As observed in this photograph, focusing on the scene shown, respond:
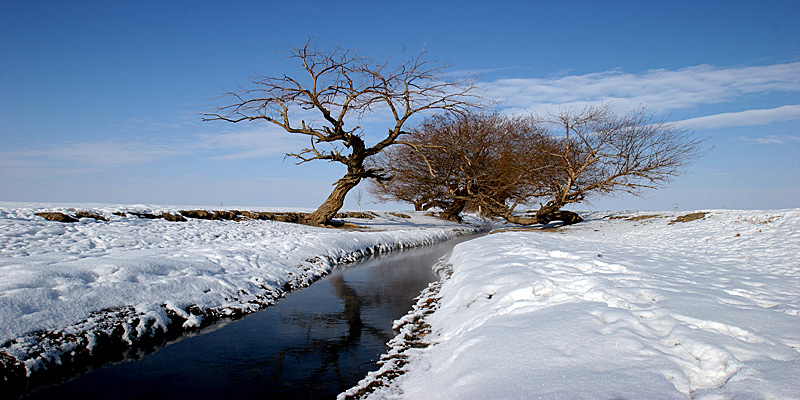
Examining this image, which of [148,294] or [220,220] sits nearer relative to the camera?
[148,294]

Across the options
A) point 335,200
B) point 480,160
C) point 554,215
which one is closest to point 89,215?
point 335,200

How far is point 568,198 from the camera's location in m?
20.7

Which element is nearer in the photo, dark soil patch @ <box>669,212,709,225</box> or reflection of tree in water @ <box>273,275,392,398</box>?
reflection of tree in water @ <box>273,275,392,398</box>

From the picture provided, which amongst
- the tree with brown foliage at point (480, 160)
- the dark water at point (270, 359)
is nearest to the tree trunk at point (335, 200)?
the tree with brown foliage at point (480, 160)

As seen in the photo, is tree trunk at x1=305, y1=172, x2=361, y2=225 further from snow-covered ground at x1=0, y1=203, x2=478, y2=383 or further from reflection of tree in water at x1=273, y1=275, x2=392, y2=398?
reflection of tree in water at x1=273, y1=275, x2=392, y2=398

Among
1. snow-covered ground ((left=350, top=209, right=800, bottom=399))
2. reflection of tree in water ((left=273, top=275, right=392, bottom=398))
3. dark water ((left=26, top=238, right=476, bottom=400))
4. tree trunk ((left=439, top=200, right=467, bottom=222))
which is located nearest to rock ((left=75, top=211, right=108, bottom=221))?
dark water ((left=26, top=238, right=476, bottom=400))

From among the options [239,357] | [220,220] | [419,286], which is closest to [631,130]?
[419,286]

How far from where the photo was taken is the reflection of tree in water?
3535 millimetres

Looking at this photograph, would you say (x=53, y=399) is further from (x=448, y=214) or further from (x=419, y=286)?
(x=448, y=214)

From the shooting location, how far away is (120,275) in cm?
507

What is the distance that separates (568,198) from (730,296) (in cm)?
1757

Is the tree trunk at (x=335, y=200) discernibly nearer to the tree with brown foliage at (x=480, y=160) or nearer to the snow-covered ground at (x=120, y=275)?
the tree with brown foliage at (x=480, y=160)

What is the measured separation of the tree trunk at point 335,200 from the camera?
16750 millimetres

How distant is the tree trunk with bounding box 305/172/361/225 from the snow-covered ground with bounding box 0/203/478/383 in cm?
541
